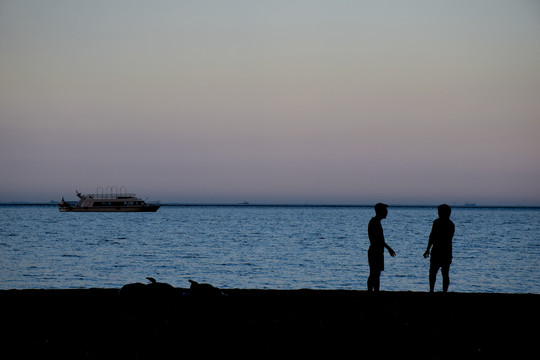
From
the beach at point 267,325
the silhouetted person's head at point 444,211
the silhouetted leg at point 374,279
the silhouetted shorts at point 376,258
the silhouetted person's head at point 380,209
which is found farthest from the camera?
the silhouetted leg at point 374,279

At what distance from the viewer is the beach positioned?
24.2 feet

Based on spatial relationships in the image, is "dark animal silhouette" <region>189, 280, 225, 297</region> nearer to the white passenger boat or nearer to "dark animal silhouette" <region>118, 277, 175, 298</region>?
"dark animal silhouette" <region>118, 277, 175, 298</region>

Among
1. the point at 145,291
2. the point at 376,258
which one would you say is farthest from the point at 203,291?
the point at 376,258

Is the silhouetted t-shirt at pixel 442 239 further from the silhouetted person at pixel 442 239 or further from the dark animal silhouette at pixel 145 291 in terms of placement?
the dark animal silhouette at pixel 145 291

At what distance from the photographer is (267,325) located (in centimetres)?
903

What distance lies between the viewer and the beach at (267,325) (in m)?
7.39

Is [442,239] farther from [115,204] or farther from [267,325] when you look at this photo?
[115,204]

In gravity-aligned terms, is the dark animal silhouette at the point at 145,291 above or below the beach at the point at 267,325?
above

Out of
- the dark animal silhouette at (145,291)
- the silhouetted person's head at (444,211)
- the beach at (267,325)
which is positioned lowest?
the beach at (267,325)

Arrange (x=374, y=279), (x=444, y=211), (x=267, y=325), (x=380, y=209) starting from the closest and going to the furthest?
(x=267, y=325) < (x=380, y=209) < (x=444, y=211) < (x=374, y=279)

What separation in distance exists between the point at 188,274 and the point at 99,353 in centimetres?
2259

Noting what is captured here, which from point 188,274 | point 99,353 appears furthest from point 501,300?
point 188,274

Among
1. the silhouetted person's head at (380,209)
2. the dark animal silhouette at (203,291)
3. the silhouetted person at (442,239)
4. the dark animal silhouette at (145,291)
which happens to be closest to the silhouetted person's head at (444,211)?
the silhouetted person at (442,239)

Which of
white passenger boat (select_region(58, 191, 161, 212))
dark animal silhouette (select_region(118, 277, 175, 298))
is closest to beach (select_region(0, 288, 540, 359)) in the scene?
dark animal silhouette (select_region(118, 277, 175, 298))
